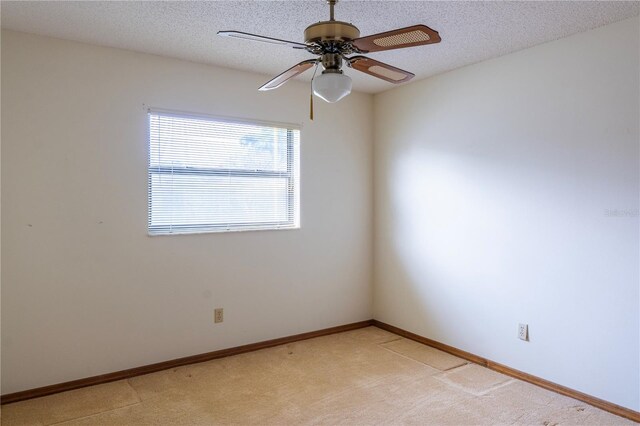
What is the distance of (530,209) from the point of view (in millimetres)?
3156

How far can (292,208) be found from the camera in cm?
409

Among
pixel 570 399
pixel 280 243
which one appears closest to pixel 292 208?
pixel 280 243

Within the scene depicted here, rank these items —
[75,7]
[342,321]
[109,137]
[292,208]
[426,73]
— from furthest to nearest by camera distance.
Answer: [342,321], [292,208], [426,73], [109,137], [75,7]

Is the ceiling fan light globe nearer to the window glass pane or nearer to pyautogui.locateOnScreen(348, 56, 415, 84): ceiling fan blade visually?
pyautogui.locateOnScreen(348, 56, 415, 84): ceiling fan blade

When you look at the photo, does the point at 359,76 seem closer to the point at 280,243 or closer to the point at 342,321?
the point at 280,243

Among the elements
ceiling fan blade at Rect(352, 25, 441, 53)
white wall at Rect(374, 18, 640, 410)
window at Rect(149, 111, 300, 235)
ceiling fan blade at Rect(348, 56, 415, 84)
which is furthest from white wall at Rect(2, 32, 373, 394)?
ceiling fan blade at Rect(352, 25, 441, 53)

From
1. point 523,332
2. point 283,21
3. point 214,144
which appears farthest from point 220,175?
point 523,332

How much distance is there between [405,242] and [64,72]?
304 cm

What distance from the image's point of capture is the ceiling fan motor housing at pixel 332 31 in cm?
206

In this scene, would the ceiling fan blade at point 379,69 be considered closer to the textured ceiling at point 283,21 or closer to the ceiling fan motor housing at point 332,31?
the ceiling fan motor housing at point 332,31

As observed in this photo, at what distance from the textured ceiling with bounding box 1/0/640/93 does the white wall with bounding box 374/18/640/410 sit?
29 cm

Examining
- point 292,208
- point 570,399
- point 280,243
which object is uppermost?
point 292,208

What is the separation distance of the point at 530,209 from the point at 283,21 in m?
2.08

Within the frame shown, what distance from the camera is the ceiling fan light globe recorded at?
219 centimetres
